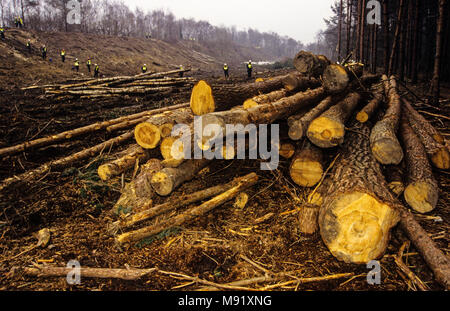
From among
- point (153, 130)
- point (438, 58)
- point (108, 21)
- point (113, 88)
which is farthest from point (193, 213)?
point (108, 21)

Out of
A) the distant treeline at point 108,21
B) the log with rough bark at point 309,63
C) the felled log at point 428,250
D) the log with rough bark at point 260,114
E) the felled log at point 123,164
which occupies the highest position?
the distant treeline at point 108,21

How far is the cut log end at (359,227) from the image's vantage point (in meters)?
2.47

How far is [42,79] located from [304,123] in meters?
22.3

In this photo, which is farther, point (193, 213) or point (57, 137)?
point (57, 137)

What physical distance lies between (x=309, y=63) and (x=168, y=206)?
13.5 ft

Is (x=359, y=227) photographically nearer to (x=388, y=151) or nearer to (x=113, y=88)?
(x=388, y=151)

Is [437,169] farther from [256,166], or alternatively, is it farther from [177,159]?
[177,159]

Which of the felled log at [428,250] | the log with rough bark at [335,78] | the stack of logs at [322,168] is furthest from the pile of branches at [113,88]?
the felled log at [428,250]

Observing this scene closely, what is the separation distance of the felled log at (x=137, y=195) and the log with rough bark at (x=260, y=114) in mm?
1030

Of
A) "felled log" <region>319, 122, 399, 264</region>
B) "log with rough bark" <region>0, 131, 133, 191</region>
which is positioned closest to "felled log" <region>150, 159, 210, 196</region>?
"log with rough bark" <region>0, 131, 133, 191</region>

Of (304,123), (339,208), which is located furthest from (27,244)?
(304,123)

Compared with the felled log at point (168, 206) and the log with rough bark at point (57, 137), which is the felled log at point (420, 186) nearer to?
the felled log at point (168, 206)

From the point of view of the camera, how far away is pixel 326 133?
3.54 metres
